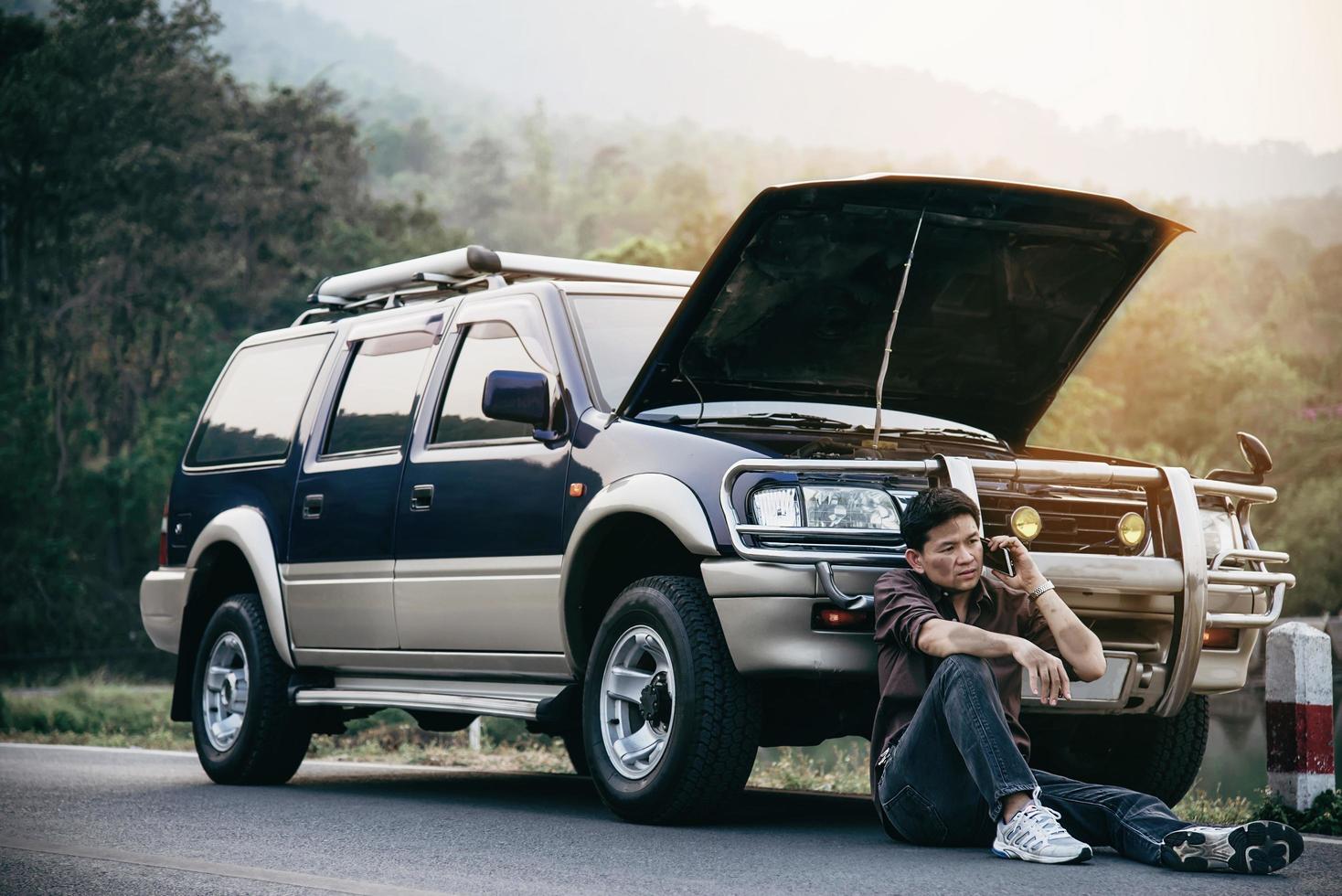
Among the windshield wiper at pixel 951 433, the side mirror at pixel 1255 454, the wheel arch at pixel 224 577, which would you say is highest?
the windshield wiper at pixel 951 433

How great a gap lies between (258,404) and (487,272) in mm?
1937

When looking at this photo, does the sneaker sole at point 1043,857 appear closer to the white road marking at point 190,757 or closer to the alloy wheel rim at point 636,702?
the alloy wheel rim at point 636,702

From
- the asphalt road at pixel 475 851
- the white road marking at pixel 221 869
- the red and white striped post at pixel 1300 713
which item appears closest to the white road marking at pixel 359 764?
the asphalt road at pixel 475 851

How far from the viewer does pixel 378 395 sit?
8430 millimetres

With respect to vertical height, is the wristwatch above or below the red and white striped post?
above

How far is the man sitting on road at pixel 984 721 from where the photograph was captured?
208 inches

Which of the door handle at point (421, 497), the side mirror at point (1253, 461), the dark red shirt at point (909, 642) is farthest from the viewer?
the door handle at point (421, 497)

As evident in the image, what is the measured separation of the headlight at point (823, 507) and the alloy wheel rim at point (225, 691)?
3.81 meters

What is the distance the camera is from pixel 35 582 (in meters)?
36.4

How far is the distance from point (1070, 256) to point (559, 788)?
369 centimetres

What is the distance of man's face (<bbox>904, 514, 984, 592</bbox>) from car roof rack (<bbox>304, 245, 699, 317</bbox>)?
2.56 m

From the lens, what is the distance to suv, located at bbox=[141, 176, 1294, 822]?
6.10 meters

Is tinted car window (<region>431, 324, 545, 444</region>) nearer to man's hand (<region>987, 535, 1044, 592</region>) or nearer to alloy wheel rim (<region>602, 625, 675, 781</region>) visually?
alloy wheel rim (<region>602, 625, 675, 781</region>)

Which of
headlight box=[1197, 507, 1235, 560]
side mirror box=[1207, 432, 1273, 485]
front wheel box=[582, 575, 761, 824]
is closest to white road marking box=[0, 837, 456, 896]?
front wheel box=[582, 575, 761, 824]
